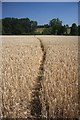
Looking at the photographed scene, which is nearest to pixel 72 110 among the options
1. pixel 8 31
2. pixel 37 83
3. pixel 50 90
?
pixel 50 90

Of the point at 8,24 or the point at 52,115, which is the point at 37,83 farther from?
the point at 8,24

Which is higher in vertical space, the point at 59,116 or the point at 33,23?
the point at 33,23

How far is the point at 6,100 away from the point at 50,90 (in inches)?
37.1

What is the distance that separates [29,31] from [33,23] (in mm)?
11164

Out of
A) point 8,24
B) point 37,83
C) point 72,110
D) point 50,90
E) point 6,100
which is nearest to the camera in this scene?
point 72,110

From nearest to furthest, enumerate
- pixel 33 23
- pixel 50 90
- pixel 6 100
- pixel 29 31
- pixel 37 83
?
pixel 6 100 → pixel 50 90 → pixel 37 83 → pixel 29 31 → pixel 33 23

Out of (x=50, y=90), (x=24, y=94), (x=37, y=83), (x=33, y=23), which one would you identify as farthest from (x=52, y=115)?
(x=33, y=23)

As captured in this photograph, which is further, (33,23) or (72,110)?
(33,23)

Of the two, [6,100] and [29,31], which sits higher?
[29,31]

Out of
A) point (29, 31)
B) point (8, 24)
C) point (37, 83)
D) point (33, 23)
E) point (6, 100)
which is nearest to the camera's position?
point (6, 100)

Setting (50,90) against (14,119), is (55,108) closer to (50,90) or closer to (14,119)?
(50,90)

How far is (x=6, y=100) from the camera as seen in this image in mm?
2684

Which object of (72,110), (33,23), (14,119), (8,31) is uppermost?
(33,23)

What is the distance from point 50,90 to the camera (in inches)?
113
